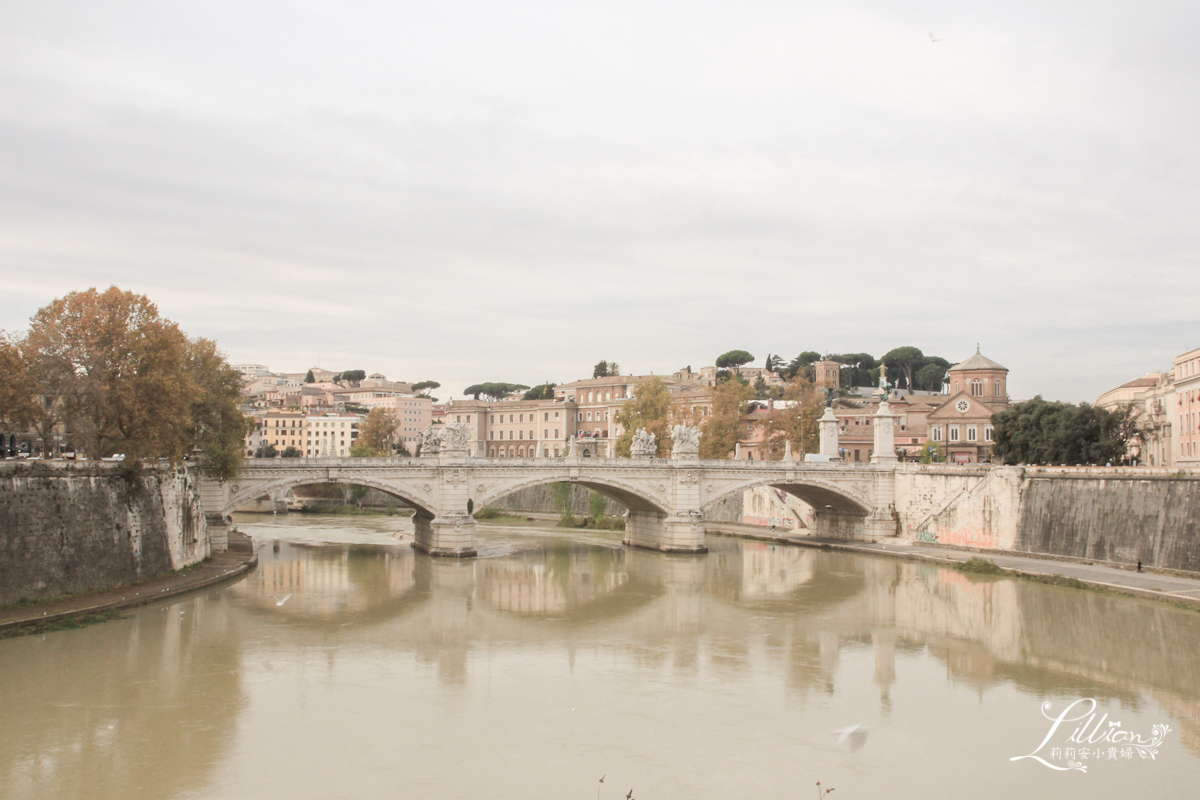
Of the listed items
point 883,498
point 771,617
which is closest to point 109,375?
point 771,617

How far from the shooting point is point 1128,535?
1211 inches

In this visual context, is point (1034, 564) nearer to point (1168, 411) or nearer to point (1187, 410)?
point (1187, 410)

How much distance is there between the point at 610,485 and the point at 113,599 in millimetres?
20370

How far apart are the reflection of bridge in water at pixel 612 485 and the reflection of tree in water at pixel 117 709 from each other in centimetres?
1245

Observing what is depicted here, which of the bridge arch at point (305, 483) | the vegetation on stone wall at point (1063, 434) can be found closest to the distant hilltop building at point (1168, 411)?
the vegetation on stone wall at point (1063, 434)

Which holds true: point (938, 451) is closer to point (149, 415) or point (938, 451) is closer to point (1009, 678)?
point (1009, 678)

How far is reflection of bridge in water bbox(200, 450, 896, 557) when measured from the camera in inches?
1393

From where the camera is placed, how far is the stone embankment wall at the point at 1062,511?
29.0 metres

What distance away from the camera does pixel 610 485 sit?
3972cm

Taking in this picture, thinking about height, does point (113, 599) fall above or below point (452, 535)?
below

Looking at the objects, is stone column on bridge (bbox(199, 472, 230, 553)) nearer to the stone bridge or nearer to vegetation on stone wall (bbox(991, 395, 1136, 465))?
the stone bridge

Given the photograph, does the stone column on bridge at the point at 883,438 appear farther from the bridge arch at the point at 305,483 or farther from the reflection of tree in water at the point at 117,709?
the reflection of tree in water at the point at 117,709

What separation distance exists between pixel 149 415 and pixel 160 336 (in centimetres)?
222

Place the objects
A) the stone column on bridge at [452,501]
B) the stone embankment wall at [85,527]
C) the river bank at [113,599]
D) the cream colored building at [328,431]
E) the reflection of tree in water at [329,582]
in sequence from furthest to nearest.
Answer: the cream colored building at [328,431] < the stone column on bridge at [452,501] < the reflection of tree in water at [329,582] < the stone embankment wall at [85,527] < the river bank at [113,599]
